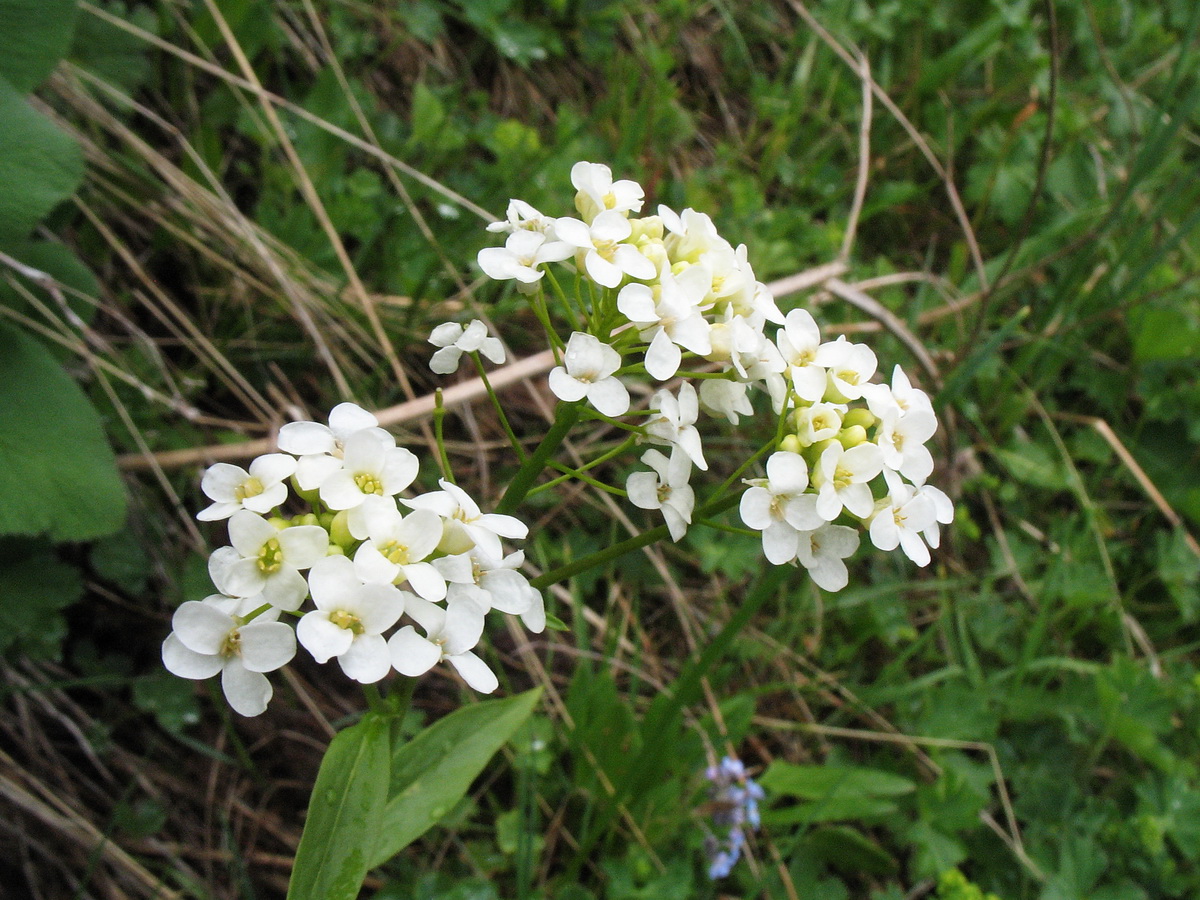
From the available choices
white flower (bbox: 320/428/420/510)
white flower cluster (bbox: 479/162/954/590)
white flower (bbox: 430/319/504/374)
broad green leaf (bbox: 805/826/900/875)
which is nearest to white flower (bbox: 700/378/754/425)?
white flower cluster (bbox: 479/162/954/590)

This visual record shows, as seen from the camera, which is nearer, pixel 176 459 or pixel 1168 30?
pixel 176 459

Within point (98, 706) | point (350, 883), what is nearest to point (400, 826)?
point (350, 883)

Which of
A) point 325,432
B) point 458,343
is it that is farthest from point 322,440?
point 458,343

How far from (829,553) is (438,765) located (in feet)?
2.60

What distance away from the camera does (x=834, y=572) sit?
135 centimetres

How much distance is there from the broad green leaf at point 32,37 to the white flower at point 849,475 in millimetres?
1811

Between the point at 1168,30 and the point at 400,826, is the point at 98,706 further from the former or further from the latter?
the point at 1168,30

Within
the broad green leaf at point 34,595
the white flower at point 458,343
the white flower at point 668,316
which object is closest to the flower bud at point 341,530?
the white flower at point 458,343

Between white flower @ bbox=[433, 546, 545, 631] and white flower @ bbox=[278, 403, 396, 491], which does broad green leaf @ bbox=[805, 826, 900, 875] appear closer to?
white flower @ bbox=[433, 546, 545, 631]

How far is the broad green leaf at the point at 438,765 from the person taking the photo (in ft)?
4.99

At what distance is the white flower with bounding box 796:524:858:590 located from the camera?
4.40ft

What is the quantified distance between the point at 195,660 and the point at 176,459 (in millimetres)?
1342

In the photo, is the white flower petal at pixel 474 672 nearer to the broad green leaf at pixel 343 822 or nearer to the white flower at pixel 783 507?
the broad green leaf at pixel 343 822

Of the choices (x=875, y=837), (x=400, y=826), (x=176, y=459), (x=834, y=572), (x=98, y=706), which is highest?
(x=834, y=572)
